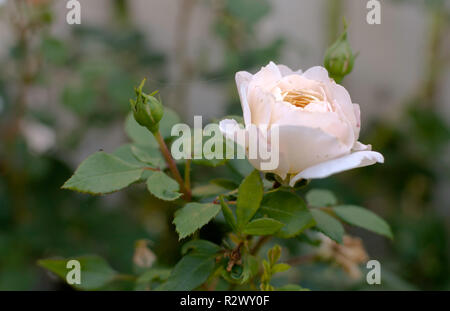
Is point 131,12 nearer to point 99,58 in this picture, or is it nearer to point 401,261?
point 99,58

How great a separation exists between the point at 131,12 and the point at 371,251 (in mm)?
975

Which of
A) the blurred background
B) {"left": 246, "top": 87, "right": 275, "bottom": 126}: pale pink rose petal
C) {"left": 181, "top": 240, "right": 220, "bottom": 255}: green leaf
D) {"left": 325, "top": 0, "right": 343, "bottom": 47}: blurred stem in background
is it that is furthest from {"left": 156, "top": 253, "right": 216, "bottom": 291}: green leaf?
{"left": 325, "top": 0, "right": 343, "bottom": 47}: blurred stem in background

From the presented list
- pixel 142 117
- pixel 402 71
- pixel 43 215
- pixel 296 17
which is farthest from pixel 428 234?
pixel 142 117

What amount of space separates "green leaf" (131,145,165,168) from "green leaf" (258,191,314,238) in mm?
91

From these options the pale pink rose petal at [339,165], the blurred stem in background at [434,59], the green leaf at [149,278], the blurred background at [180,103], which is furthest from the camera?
the blurred stem in background at [434,59]

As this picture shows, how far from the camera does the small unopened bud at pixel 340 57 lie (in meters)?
0.32

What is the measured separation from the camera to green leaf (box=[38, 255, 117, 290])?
37 centimetres

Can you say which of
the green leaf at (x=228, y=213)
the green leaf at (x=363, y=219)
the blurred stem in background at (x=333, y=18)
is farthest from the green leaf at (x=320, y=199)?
the blurred stem in background at (x=333, y=18)

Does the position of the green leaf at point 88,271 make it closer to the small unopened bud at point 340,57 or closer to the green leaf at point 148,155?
the green leaf at point 148,155

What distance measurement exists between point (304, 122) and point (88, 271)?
26 centimetres

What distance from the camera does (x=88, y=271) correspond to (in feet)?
1.32

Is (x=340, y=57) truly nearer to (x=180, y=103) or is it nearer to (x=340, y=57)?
(x=340, y=57)

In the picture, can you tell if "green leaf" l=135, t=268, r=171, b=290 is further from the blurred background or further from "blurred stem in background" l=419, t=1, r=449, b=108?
"blurred stem in background" l=419, t=1, r=449, b=108

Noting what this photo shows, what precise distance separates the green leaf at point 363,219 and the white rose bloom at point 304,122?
0.10 m
